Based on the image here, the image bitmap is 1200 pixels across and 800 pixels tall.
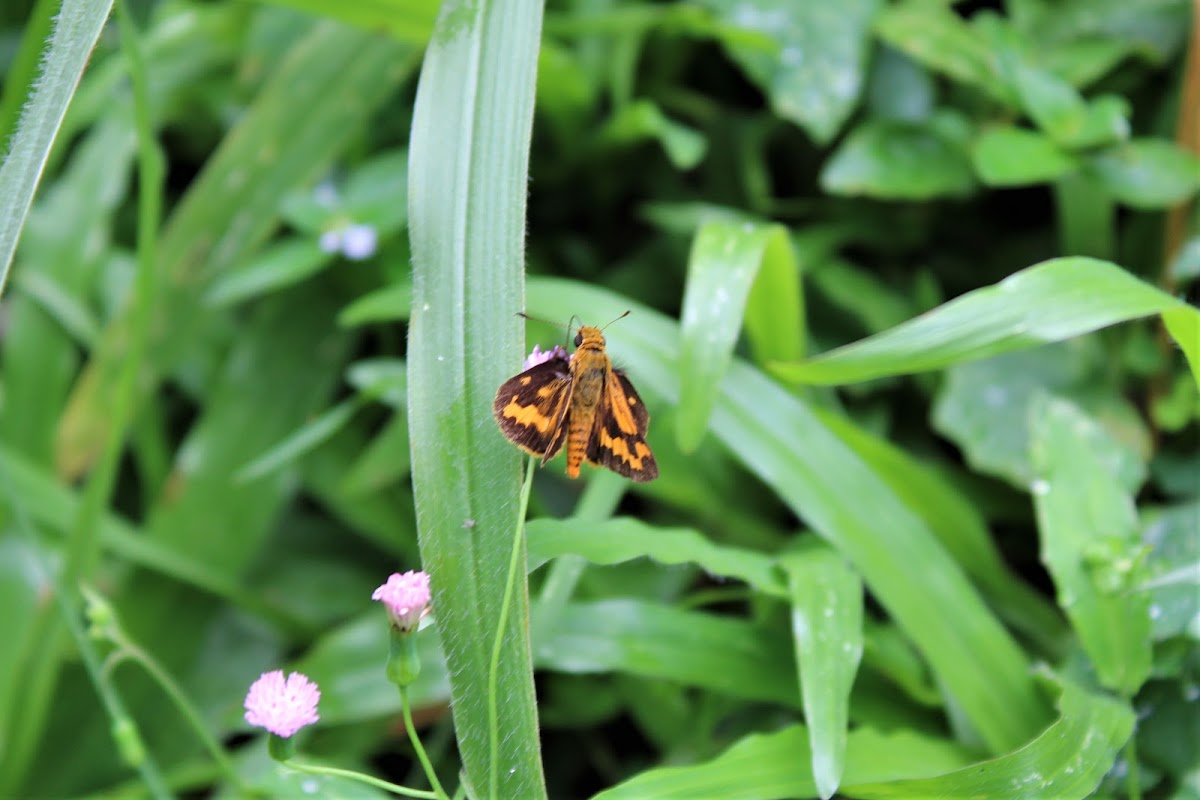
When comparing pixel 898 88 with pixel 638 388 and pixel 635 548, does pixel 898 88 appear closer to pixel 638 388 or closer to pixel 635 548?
pixel 638 388

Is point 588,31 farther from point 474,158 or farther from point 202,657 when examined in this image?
point 202,657

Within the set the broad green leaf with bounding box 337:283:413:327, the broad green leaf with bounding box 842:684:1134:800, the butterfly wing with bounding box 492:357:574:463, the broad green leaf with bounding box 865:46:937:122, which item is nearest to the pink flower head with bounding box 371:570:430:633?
the butterfly wing with bounding box 492:357:574:463

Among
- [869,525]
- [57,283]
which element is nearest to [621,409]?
[869,525]

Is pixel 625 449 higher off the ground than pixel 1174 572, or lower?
higher

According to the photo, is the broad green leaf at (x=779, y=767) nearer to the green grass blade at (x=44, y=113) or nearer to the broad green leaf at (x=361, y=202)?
the green grass blade at (x=44, y=113)

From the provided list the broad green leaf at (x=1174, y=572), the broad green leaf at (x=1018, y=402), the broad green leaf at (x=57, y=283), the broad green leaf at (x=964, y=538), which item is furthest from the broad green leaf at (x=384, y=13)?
the broad green leaf at (x=1174, y=572)
